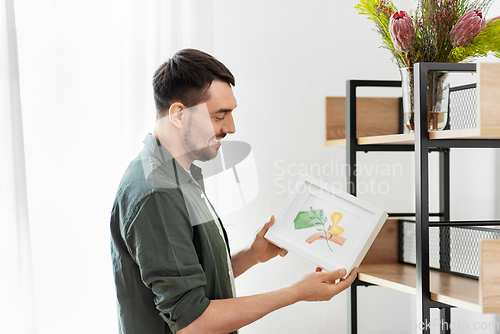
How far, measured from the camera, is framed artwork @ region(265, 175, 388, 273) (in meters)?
1.00

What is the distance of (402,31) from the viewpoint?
3.18ft

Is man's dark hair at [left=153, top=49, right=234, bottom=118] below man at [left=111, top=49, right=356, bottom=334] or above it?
above

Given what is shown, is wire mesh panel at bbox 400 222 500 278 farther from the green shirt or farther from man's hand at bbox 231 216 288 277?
the green shirt

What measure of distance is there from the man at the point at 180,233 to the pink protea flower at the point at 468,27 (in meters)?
0.49

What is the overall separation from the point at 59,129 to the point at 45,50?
237 mm

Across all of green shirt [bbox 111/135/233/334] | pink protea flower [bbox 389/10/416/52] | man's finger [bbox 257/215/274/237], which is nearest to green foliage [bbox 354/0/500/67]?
pink protea flower [bbox 389/10/416/52]

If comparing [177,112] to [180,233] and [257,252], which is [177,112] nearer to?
[180,233]

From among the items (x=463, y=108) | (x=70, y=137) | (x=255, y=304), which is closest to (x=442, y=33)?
(x=463, y=108)

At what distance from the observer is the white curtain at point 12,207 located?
1.25 m

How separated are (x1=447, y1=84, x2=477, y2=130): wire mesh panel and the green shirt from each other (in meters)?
0.77

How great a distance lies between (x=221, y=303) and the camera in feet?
2.79

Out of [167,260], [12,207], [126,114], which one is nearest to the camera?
[167,260]

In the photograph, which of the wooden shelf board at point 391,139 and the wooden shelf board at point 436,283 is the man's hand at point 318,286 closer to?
the wooden shelf board at point 436,283

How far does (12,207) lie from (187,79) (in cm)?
72
